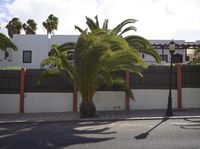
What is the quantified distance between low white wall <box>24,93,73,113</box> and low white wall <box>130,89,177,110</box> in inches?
152

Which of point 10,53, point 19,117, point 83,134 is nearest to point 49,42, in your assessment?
point 10,53

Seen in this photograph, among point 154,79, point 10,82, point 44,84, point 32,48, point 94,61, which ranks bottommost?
point 44,84

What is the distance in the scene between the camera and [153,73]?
25812 millimetres

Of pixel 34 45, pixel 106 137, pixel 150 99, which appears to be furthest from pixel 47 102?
pixel 34 45

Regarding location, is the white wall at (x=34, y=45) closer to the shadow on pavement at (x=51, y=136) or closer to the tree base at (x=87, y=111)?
the tree base at (x=87, y=111)

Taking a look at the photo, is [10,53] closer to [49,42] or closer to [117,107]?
[49,42]

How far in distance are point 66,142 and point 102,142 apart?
110 cm

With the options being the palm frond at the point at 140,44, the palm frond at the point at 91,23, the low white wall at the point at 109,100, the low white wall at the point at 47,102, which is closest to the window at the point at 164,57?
the palm frond at the point at 91,23

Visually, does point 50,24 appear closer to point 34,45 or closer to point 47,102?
point 34,45

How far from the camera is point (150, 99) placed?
1008 inches

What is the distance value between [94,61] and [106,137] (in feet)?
21.8

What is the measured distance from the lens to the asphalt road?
12211mm

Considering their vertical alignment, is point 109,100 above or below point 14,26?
below

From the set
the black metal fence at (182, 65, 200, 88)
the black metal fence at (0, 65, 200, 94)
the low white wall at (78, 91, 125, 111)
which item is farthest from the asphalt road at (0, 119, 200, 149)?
the black metal fence at (182, 65, 200, 88)
